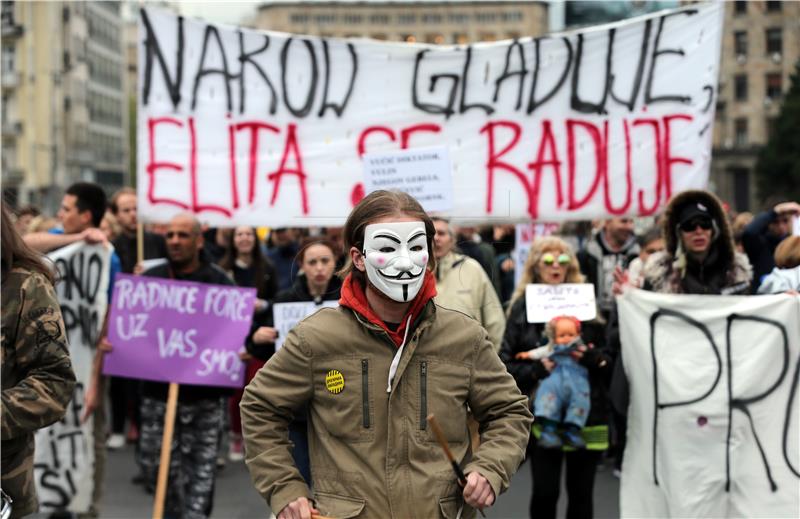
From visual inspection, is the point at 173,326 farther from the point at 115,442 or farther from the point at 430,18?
the point at 430,18

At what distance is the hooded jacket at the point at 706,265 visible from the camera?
5980 millimetres

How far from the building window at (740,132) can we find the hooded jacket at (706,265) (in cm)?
7344

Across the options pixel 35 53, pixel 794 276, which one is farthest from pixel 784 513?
pixel 35 53

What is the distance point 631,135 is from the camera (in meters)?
7.61

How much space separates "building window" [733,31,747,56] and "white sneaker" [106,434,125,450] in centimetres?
6991

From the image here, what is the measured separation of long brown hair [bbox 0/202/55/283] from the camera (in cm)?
411

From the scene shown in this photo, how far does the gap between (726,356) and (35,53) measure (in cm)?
6031

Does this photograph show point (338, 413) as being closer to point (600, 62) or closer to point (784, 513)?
point (784, 513)

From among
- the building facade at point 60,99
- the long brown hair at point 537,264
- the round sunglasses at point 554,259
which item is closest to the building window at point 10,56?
the building facade at point 60,99

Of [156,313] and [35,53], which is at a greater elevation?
[35,53]

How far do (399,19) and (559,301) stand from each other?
11611cm

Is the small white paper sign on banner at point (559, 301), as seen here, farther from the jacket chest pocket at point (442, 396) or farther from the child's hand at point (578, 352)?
the jacket chest pocket at point (442, 396)

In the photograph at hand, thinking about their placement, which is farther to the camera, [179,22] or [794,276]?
[179,22]

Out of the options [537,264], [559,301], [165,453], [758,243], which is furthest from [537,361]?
[758,243]
